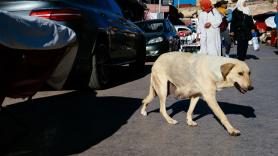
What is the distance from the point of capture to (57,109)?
24.6 ft

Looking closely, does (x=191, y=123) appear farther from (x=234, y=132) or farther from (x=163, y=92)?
(x=234, y=132)

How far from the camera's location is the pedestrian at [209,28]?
31.6 ft

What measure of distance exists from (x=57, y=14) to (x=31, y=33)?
2889 mm

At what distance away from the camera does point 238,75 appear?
18.7 ft

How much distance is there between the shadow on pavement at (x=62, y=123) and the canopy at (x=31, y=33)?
103 cm

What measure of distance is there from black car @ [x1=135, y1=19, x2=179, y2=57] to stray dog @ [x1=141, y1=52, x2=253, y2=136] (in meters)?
10.1

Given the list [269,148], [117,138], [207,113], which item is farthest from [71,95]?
[269,148]

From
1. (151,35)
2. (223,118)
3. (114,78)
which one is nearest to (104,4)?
(114,78)

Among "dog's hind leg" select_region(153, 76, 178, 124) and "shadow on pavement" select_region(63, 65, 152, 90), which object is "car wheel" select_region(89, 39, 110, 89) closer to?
"shadow on pavement" select_region(63, 65, 152, 90)

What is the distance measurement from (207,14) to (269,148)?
4855 mm

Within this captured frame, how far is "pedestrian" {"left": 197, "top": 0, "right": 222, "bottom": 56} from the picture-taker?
379 inches

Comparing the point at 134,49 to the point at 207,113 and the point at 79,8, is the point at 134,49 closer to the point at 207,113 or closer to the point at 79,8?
the point at 79,8

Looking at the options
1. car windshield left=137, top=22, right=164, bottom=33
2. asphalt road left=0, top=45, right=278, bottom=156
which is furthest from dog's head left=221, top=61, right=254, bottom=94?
car windshield left=137, top=22, right=164, bottom=33

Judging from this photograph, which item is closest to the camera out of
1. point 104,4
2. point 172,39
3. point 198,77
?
point 198,77
